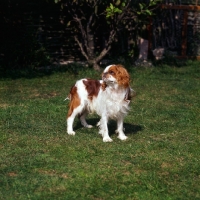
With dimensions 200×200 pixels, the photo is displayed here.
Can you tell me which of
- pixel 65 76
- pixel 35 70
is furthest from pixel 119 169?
pixel 35 70

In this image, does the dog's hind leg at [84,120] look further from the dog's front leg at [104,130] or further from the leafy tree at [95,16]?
the leafy tree at [95,16]

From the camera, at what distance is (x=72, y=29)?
15820 mm

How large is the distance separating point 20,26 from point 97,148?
883 centimetres

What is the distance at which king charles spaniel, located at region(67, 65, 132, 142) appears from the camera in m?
7.23

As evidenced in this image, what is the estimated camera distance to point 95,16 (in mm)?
14984

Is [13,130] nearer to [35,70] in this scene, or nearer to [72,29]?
[35,70]

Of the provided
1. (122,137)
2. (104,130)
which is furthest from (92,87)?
(122,137)

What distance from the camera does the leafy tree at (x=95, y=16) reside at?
14016 mm

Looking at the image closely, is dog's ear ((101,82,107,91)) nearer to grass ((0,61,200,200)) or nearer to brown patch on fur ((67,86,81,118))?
brown patch on fur ((67,86,81,118))

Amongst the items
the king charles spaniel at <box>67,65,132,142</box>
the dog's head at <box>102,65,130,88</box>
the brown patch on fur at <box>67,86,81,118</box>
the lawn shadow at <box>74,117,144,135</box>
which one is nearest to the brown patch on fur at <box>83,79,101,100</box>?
the king charles spaniel at <box>67,65,132,142</box>

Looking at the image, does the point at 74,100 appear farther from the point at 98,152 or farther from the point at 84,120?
the point at 98,152

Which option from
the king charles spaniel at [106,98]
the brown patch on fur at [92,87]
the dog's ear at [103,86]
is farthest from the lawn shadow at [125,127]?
the dog's ear at [103,86]

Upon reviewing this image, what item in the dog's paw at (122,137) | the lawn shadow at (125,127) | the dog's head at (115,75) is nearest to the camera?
the dog's head at (115,75)

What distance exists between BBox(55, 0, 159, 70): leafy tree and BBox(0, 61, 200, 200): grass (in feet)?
11.2
